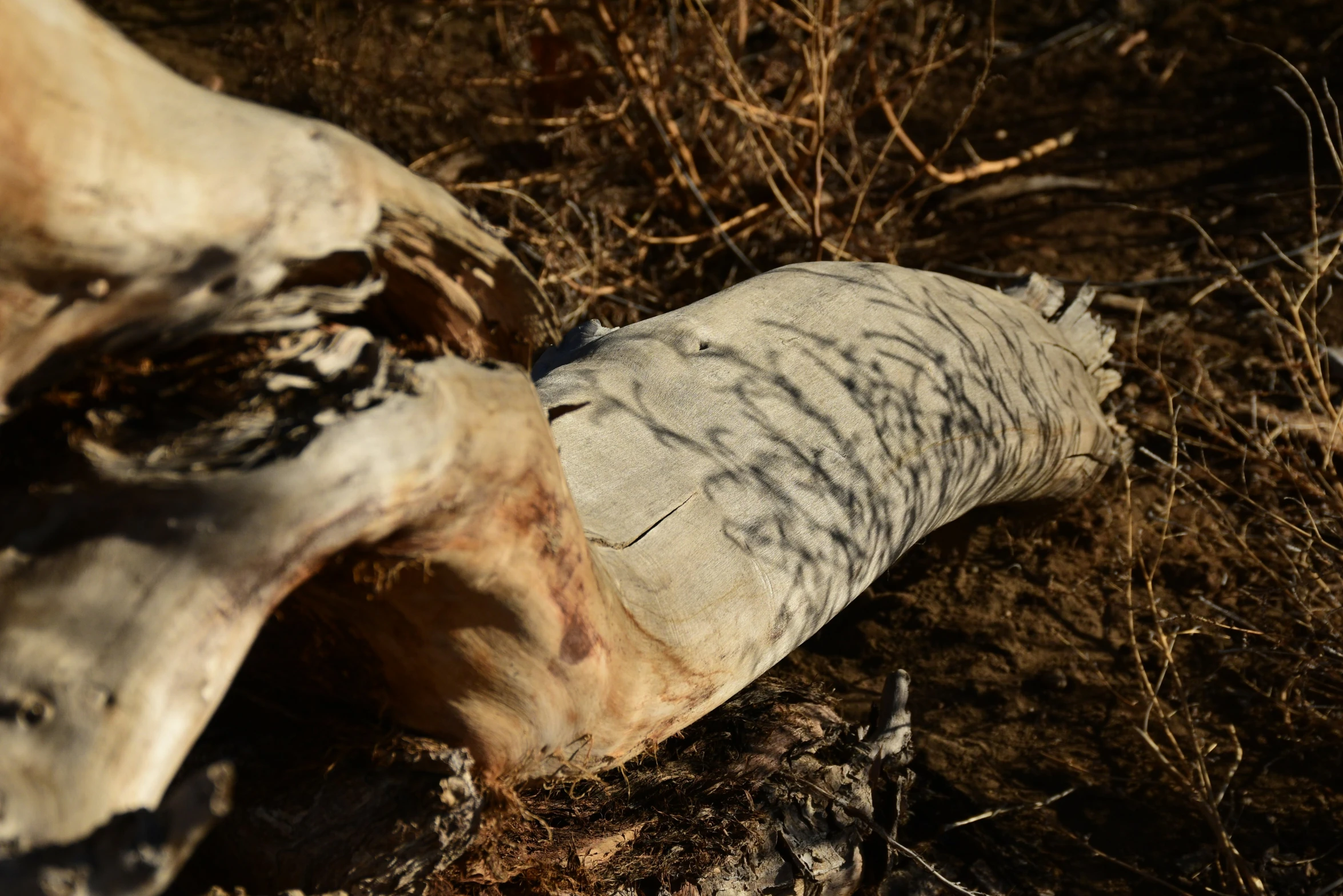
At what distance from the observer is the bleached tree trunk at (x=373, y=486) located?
1.13 metres

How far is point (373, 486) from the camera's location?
→ 127cm

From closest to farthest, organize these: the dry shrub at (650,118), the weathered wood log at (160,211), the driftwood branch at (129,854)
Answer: the weathered wood log at (160,211), the driftwood branch at (129,854), the dry shrub at (650,118)

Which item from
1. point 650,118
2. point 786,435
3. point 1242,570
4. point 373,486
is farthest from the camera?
point 650,118

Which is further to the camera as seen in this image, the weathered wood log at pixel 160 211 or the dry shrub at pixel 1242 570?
the dry shrub at pixel 1242 570

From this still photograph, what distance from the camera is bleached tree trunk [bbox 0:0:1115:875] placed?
1.13 metres

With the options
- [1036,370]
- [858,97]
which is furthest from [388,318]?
[858,97]

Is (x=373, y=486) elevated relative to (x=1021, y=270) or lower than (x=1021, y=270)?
elevated

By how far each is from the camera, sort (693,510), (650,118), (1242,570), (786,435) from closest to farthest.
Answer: (693,510)
(786,435)
(1242,570)
(650,118)

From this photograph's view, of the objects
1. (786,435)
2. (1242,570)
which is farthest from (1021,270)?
(786,435)

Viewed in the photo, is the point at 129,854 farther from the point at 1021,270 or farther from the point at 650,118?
the point at 1021,270

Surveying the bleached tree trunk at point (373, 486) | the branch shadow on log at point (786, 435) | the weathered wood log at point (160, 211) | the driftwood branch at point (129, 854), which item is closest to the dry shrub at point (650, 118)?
the branch shadow on log at point (786, 435)

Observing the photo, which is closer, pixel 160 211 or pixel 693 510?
pixel 160 211

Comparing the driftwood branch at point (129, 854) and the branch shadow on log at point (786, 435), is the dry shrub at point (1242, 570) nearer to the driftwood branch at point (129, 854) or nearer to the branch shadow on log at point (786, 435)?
the branch shadow on log at point (786, 435)

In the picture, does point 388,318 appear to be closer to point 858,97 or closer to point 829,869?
point 829,869
